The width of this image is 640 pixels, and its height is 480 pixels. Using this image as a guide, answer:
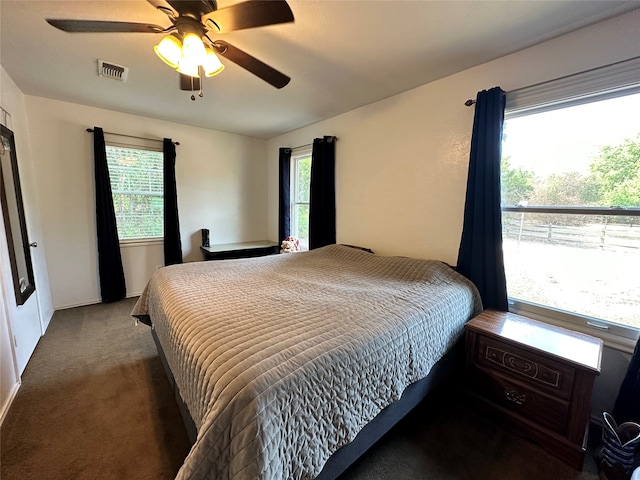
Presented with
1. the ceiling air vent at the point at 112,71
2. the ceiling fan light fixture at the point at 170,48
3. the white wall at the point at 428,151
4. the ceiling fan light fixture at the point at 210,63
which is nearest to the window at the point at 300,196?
the white wall at the point at 428,151

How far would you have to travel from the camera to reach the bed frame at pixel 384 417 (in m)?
1.15

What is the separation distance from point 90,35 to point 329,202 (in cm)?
246

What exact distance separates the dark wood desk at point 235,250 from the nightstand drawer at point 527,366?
3.13 meters

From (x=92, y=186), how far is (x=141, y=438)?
3.06 meters

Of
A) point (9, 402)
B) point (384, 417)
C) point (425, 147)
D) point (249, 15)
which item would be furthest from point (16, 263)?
point (425, 147)

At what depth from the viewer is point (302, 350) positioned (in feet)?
3.49

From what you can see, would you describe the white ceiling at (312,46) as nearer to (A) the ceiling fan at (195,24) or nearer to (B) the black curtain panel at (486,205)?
(A) the ceiling fan at (195,24)

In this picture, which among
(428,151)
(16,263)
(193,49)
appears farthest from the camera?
(428,151)

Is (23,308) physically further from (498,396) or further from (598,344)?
(598,344)

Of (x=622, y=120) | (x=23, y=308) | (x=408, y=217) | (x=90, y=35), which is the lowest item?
(x=23, y=308)

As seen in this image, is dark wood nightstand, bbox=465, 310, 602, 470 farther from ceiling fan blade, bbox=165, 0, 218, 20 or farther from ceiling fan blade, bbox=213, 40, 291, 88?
ceiling fan blade, bbox=165, 0, 218, 20

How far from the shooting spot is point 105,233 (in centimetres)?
327

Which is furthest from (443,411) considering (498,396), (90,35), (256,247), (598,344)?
(90,35)

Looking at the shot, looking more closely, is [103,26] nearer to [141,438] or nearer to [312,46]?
[312,46]
